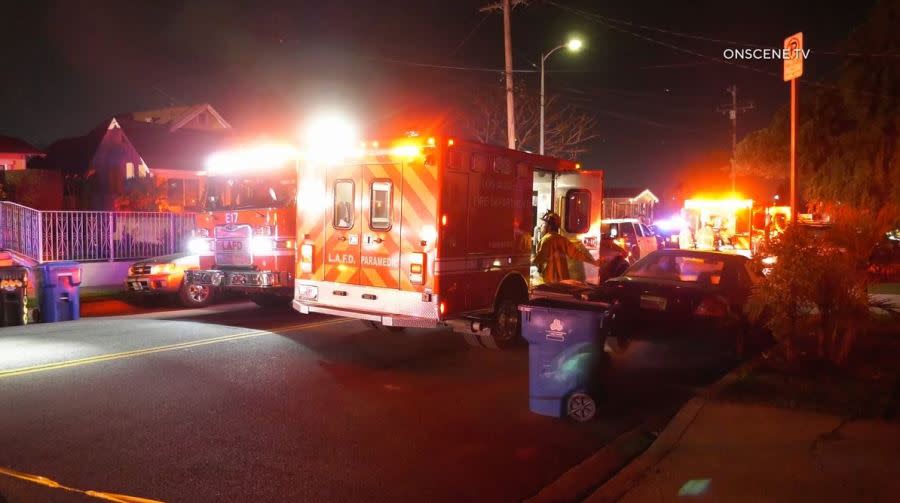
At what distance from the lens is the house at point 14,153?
3728cm

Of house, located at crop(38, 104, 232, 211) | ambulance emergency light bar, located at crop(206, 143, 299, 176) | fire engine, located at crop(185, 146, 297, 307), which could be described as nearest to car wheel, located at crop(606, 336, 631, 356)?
ambulance emergency light bar, located at crop(206, 143, 299, 176)

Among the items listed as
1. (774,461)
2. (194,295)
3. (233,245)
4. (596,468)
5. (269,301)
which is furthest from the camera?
(194,295)

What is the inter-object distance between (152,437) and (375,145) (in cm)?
451

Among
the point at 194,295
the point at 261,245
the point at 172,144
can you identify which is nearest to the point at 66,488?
the point at 261,245

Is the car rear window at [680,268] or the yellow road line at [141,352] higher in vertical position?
the car rear window at [680,268]

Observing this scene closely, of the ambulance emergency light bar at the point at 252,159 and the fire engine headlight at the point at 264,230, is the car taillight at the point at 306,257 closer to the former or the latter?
the ambulance emergency light bar at the point at 252,159

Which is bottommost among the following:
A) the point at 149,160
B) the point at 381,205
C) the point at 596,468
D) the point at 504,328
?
the point at 596,468

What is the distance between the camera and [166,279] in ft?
45.5

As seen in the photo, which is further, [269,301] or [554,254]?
[269,301]

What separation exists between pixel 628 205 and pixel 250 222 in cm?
3488

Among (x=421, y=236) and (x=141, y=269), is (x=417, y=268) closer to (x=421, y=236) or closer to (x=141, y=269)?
(x=421, y=236)

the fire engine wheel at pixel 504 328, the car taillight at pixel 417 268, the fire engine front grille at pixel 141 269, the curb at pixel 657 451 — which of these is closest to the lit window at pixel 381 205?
the car taillight at pixel 417 268

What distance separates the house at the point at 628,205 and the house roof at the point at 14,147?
29.6 meters

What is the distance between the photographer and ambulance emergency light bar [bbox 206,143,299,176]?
420 inches
